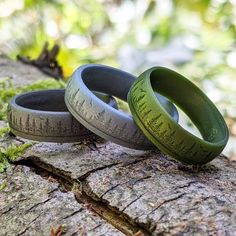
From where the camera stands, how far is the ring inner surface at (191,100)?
4.99 ft

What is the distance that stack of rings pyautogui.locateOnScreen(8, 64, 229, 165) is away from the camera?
127 centimetres

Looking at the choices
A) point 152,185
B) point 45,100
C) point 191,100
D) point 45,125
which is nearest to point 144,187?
→ point 152,185

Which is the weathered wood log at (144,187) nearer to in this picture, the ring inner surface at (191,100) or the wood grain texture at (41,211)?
the wood grain texture at (41,211)

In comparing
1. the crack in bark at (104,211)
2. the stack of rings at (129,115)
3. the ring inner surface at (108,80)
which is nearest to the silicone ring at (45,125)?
the stack of rings at (129,115)

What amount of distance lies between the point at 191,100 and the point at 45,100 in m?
0.56

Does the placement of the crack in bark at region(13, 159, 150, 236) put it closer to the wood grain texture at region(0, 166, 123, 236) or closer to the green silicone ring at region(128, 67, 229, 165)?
the wood grain texture at region(0, 166, 123, 236)

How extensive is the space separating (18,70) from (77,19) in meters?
2.16

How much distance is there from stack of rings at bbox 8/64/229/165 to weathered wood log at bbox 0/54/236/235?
0.05 m

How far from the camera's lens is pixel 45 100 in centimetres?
169

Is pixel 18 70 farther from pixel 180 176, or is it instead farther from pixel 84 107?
pixel 180 176

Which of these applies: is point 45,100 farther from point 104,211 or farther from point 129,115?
point 104,211

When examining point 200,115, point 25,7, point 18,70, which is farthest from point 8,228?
point 25,7

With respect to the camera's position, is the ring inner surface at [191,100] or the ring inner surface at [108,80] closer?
the ring inner surface at [191,100]

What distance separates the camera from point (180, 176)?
1.26 metres
